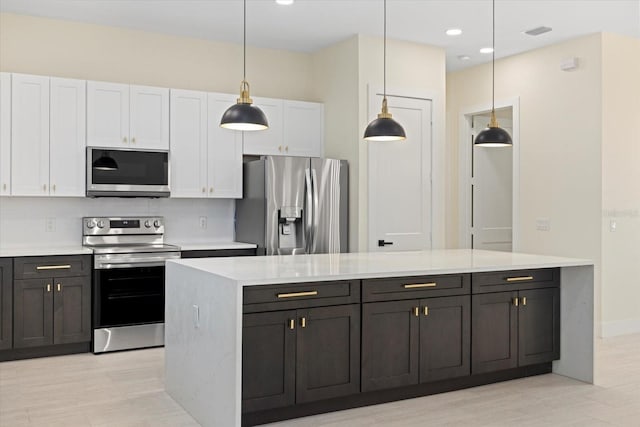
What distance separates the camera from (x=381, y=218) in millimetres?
6227

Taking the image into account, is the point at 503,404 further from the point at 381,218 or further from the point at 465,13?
the point at 465,13

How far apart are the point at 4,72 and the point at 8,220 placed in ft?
4.13

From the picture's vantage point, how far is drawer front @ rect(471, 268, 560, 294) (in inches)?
164

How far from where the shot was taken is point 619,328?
6.12 m

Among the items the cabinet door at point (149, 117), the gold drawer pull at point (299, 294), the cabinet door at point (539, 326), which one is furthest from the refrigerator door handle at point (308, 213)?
the gold drawer pull at point (299, 294)

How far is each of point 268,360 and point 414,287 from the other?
1.06 meters

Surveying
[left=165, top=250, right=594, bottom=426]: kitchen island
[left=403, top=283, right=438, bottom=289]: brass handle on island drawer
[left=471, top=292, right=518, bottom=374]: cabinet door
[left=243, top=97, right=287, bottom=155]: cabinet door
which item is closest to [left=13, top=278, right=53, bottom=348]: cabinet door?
[left=165, top=250, right=594, bottom=426]: kitchen island

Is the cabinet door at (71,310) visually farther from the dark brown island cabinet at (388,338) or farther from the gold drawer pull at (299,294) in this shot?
the gold drawer pull at (299,294)

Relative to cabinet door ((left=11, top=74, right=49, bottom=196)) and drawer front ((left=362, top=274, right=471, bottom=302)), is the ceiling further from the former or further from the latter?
drawer front ((left=362, top=274, right=471, bottom=302))

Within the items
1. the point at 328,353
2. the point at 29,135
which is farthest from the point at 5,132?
the point at 328,353

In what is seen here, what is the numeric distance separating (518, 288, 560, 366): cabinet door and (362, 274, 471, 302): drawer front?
589 millimetres

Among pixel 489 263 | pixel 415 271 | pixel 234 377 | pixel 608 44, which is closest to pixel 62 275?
pixel 234 377

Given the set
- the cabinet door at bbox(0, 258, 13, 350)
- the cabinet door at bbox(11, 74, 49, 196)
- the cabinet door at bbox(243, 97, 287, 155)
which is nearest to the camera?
the cabinet door at bbox(0, 258, 13, 350)

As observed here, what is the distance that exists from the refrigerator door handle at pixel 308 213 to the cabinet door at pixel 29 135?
227 cm
